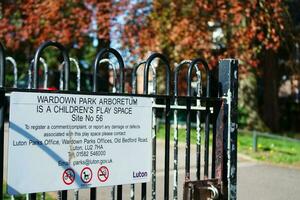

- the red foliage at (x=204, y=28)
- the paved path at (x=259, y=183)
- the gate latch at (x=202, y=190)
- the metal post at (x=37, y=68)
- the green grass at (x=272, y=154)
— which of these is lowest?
the paved path at (x=259, y=183)

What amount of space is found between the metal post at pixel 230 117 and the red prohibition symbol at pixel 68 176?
4.26 feet

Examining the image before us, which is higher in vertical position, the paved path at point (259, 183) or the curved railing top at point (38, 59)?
the curved railing top at point (38, 59)

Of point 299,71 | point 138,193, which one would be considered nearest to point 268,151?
point 138,193

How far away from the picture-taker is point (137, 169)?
342cm

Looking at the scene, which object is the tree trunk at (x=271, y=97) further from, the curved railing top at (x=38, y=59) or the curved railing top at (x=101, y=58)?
the curved railing top at (x=38, y=59)

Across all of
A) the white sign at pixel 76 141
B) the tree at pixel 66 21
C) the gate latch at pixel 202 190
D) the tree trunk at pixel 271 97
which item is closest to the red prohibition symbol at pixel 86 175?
the white sign at pixel 76 141

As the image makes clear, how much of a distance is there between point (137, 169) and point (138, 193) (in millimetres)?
3660

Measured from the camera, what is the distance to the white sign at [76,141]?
2.90 meters

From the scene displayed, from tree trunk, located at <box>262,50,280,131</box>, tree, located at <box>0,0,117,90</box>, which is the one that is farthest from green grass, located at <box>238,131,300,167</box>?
tree trunk, located at <box>262,50,280,131</box>

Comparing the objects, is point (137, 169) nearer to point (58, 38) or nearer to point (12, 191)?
point (12, 191)

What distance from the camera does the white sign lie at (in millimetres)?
2900

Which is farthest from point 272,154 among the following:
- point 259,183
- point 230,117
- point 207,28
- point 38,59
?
point 38,59

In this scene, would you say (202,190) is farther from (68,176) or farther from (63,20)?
(63,20)

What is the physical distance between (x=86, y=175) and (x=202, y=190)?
3.28ft
